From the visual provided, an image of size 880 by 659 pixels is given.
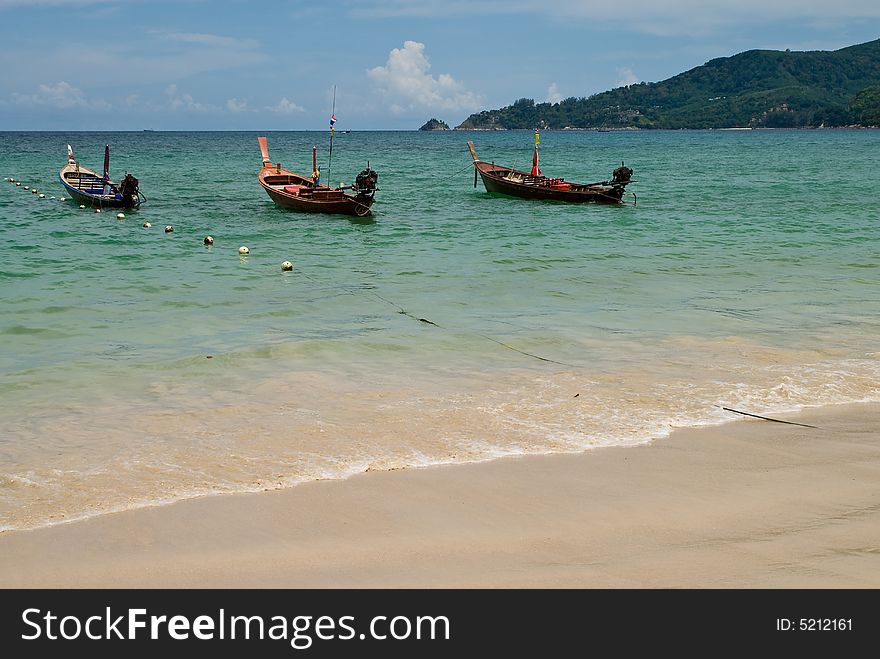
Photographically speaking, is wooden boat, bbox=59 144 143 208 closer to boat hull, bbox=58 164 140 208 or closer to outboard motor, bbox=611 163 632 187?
boat hull, bbox=58 164 140 208

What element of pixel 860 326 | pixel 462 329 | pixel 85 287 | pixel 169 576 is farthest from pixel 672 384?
pixel 85 287

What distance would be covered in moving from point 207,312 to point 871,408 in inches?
369

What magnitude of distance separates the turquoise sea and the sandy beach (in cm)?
46

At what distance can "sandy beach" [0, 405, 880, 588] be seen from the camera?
4.73 meters

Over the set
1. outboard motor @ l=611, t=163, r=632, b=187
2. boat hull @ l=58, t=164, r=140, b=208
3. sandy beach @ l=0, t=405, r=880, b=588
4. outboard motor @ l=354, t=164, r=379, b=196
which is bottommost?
sandy beach @ l=0, t=405, r=880, b=588

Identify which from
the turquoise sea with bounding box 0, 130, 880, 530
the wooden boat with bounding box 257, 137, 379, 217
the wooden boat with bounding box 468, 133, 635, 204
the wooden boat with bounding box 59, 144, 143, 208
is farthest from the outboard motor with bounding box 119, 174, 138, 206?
the wooden boat with bounding box 468, 133, 635, 204

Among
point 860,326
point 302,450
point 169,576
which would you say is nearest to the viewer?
point 169,576

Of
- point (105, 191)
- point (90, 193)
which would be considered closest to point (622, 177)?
point (105, 191)

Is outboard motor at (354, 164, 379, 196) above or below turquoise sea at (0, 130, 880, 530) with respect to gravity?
above

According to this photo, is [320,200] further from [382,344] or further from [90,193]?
[382,344]

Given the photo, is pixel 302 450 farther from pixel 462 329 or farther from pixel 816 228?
pixel 816 228

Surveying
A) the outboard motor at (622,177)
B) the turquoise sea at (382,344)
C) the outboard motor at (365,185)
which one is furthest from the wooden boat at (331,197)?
the outboard motor at (622,177)

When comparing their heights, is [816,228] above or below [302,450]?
above

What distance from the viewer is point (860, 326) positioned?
1195cm
